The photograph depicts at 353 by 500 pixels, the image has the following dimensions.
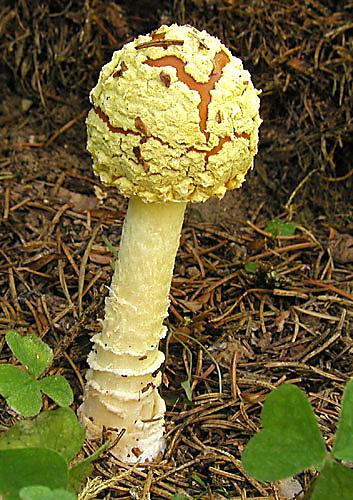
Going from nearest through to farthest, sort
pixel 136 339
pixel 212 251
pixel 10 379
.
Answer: pixel 10 379
pixel 136 339
pixel 212 251

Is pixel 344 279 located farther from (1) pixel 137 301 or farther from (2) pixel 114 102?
(2) pixel 114 102

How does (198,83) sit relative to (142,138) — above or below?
above

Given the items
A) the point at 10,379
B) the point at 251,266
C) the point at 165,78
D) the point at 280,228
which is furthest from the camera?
the point at 280,228

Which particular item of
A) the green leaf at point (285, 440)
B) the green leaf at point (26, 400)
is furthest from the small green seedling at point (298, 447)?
the green leaf at point (26, 400)

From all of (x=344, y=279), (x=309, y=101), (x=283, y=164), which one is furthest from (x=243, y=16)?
(x=344, y=279)

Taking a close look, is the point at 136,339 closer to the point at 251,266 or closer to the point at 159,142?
the point at 159,142

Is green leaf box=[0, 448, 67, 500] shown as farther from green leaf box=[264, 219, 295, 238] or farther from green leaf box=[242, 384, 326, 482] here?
green leaf box=[264, 219, 295, 238]

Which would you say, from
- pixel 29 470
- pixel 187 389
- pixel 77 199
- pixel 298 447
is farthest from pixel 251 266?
pixel 29 470

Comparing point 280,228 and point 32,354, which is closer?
point 32,354
